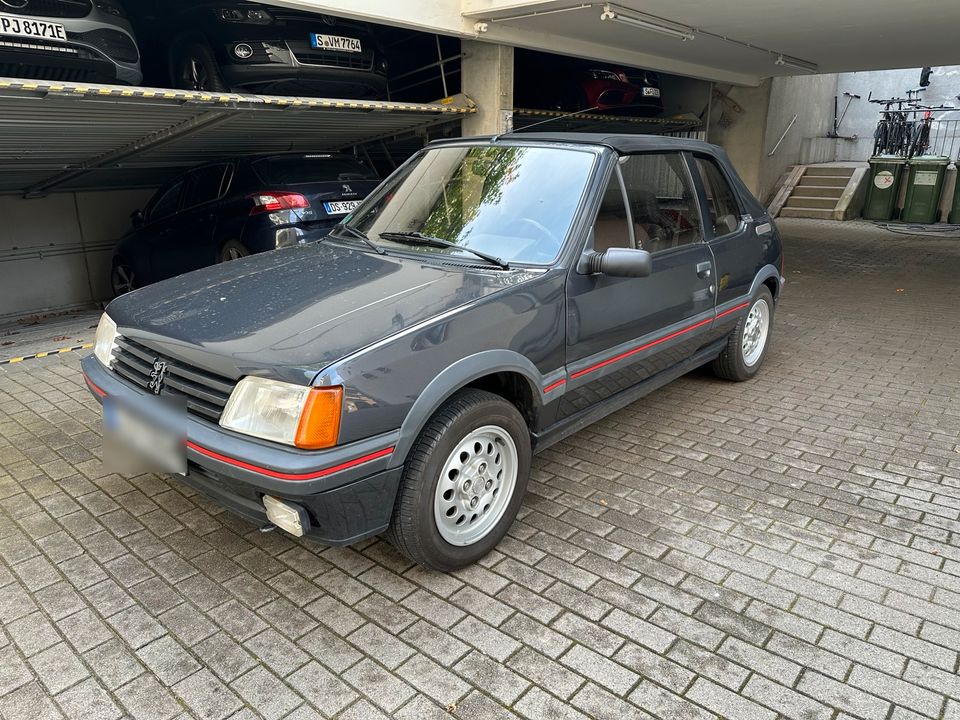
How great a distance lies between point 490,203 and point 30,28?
164 inches

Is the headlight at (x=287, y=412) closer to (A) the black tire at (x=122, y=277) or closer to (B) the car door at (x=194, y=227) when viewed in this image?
(B) the car door at (x=194, y=227)

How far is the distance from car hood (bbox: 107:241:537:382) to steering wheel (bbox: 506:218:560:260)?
0.19 meters

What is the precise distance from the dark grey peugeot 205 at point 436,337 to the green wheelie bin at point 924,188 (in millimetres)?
13809

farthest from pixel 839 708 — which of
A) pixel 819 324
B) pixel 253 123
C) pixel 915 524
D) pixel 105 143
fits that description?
pixel 105 143

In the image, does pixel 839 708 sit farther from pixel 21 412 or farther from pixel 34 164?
pixel 34 164

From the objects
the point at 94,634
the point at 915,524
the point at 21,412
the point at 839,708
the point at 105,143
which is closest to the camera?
the point at 839,708

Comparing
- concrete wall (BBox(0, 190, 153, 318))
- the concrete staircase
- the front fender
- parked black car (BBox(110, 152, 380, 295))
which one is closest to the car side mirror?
the front fender

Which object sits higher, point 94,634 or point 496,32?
point 496,32

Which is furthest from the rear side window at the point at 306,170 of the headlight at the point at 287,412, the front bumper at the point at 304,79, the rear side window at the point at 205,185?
the headlight at the point at 287,412

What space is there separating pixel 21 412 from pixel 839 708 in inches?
206

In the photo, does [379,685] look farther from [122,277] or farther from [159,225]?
[122,277]

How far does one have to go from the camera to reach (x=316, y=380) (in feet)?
8.00

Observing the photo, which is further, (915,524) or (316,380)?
(915,524)

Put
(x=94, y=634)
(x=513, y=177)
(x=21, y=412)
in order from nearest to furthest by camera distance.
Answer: (x=94, y=634), (x=513, y=177), (x=21, y=412)
